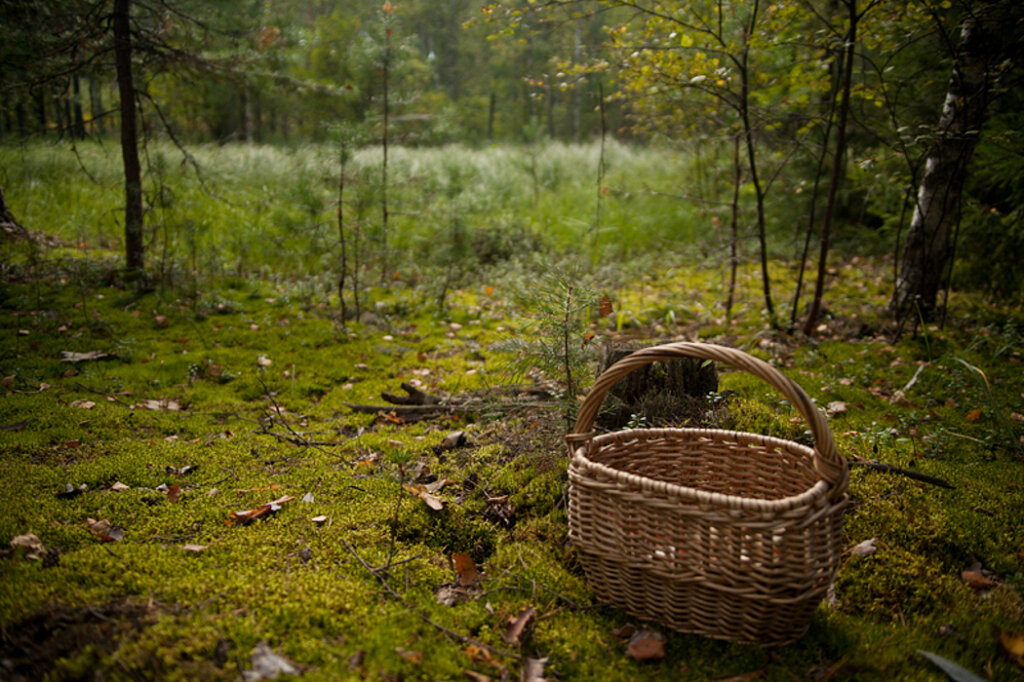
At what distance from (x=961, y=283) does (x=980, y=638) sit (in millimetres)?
5186

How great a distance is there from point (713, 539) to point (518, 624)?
67 cm

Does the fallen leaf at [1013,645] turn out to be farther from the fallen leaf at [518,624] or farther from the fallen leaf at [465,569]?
the fallen leaf at [465,569]

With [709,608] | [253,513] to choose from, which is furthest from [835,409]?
[253,513]

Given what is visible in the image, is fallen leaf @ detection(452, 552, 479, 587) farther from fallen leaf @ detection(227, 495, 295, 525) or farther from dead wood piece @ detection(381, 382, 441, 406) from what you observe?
dead wood piece @ detection(381, 382, 441, 406)

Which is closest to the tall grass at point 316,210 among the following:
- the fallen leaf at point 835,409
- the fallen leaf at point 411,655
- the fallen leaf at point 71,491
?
the fallen leaf at point 835,409

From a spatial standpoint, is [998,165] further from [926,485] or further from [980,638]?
[980,638]

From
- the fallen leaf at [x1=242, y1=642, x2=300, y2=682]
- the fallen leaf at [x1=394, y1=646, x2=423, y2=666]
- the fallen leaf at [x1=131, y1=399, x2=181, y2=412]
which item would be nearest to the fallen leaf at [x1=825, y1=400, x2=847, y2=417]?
the fallen leaf at [x1=394, y1=646, x2=423, y2=666]

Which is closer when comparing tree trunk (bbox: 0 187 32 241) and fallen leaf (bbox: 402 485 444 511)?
fallen leaf (bbox: 402 485 444 511)

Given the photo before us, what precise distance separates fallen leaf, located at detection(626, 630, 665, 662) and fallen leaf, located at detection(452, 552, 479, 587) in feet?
1.99

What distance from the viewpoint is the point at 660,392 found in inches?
124

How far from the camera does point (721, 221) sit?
32.2 feet

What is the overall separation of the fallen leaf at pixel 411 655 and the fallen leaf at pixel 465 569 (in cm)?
44

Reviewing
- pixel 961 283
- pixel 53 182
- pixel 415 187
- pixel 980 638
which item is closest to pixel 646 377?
pixel 980 638

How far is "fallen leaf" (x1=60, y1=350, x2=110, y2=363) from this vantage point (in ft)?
13.7
